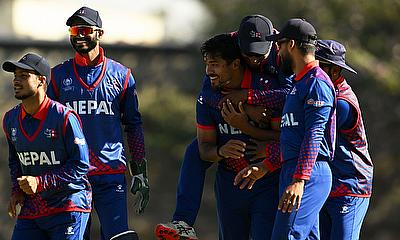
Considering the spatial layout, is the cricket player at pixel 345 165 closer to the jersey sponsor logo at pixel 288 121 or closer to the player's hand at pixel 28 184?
the jersey sponsor logo at pixel 288 121

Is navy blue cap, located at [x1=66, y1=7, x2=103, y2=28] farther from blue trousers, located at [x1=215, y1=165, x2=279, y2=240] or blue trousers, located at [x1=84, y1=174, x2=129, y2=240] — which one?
blue trousers, located at [x1=215, y1=165, x2=279, y2=240]

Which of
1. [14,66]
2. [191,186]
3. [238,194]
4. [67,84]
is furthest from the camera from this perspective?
[67,84]

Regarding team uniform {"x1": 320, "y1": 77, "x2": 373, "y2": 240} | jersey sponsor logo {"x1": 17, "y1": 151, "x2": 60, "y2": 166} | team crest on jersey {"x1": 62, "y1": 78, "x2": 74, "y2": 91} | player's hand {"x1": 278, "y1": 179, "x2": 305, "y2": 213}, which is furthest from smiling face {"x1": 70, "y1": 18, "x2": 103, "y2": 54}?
Result: player's hand {"x1": 278, "y1": 179, "x2": 305, "y2": 213}

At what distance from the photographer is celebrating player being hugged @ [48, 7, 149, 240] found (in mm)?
8016

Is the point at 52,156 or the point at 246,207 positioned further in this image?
the point at 246,207

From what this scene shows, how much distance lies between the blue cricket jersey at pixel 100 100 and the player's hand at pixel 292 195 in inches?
66.2

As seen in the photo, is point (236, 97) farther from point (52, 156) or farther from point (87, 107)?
point (52, 156)

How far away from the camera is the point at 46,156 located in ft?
24.4

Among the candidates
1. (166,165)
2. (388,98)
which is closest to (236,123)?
(388,98)

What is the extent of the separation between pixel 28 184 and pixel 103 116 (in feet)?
3.27

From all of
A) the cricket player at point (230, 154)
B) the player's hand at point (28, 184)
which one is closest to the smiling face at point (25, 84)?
the player's hand at point (28, 184)

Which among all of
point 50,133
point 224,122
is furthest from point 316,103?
point 50,133

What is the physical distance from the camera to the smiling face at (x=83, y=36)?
8.02 meters

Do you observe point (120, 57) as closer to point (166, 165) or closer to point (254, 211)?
point (166, 165)
